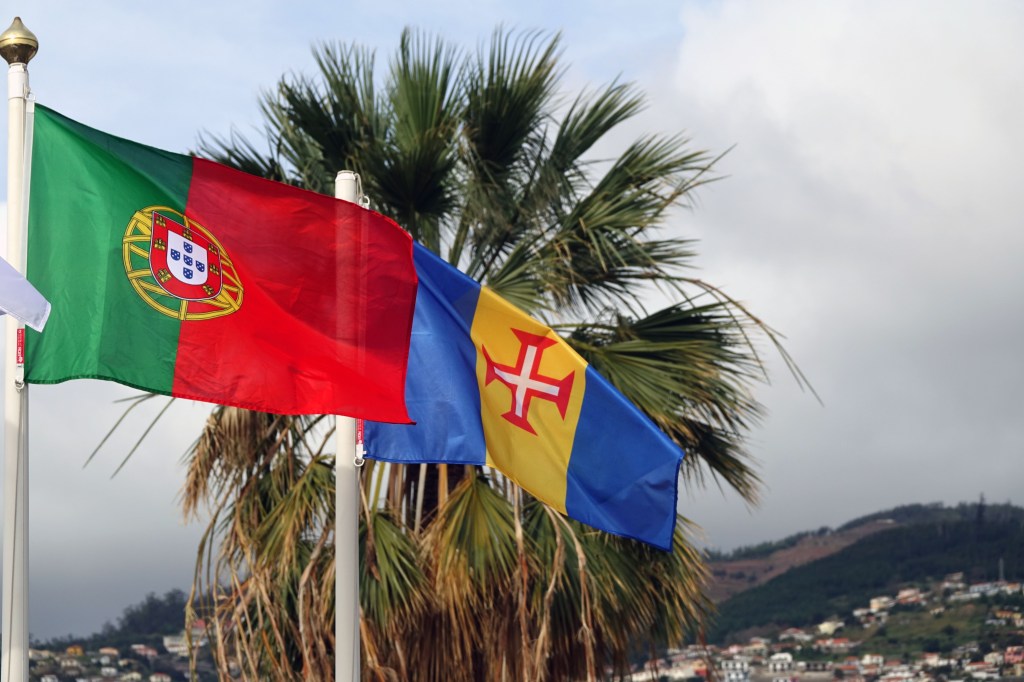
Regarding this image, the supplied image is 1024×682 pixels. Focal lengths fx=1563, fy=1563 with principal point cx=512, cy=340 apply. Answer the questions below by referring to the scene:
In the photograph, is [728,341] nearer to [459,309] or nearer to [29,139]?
[459,309]

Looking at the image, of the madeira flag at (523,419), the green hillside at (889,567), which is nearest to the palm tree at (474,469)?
the madeira flag at (523,419)

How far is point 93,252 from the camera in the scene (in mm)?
6805

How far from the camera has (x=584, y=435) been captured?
873 cm

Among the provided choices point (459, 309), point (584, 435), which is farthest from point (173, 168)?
point (584, 435)

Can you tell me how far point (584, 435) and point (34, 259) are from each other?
3.27 m

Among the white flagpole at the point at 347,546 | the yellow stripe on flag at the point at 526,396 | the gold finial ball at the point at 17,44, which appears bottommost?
the white flagpole at the point at 347,546

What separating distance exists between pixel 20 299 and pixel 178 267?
0.94m

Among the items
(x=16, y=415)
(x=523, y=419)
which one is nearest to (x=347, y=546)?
(x=523, y=419)

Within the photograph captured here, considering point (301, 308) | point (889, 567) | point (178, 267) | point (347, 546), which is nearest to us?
point (178, 267)

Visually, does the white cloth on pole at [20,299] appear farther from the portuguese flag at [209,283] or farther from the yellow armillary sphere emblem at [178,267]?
the yellow armillary sphere emblem at [178,267]

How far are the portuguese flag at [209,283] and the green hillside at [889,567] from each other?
64.7ft

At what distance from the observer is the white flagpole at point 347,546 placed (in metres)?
7.83

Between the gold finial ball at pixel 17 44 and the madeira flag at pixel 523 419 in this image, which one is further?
the madeira flag at pixel 523 419

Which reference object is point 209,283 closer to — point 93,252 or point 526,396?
point 93,252
